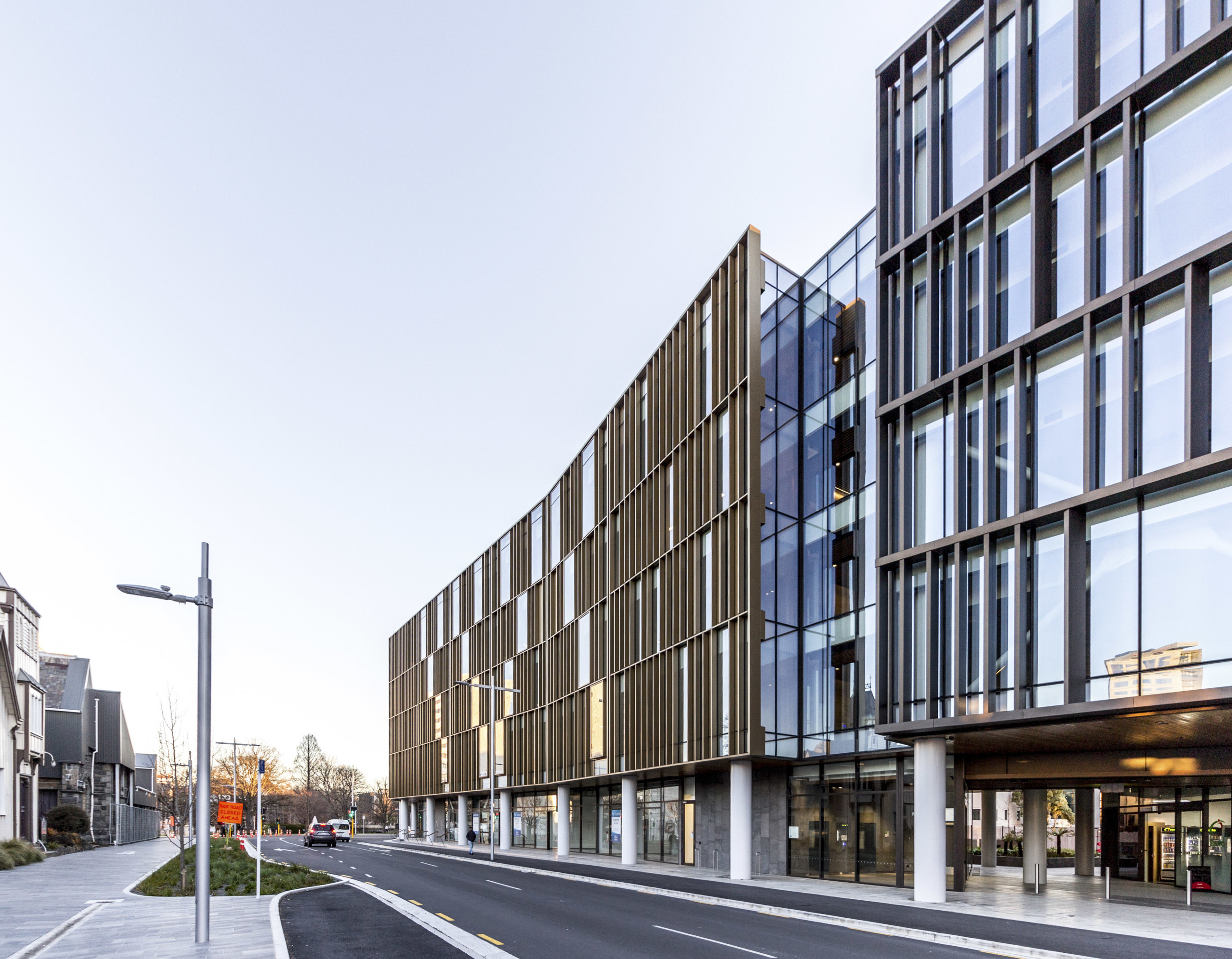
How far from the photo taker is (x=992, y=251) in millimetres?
25203

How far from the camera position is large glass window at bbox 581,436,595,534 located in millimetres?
50812

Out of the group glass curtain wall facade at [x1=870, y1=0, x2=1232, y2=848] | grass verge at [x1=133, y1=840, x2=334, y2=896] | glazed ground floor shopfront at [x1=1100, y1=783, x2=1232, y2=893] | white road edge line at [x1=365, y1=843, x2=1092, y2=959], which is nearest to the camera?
white road edge line at [x1=365, y1=843, x2=1092, y2=959]

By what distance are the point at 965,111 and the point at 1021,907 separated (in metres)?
19.8

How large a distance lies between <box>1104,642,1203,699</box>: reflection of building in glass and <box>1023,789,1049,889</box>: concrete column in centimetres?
1140

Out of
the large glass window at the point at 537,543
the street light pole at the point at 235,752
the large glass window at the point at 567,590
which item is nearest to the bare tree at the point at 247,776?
the street light pole at the point at 235,752

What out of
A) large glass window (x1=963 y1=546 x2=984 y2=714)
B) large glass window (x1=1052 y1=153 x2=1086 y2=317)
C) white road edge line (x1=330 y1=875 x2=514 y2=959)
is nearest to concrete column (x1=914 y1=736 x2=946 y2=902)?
large glass window (x1=963 y1=546 x2=984 y2=714)

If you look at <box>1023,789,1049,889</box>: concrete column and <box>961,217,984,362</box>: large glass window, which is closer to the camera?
<box>961,217,984,362</box>: large glass window

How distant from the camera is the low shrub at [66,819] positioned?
6744 cm

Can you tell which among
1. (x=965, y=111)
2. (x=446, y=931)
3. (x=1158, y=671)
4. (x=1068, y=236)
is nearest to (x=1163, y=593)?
(x=1158, y=671)

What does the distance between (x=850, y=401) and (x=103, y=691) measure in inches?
2830

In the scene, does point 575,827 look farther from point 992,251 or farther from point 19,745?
point 992,251

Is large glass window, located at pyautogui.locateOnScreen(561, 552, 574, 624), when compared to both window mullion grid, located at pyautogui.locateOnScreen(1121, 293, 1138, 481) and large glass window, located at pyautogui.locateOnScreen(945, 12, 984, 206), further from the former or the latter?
window mullion grid, located at pyautogui.locateOnScreen(1121, 293, 1138, 481)

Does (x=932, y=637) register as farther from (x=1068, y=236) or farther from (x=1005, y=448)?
(x=1068, y=236)

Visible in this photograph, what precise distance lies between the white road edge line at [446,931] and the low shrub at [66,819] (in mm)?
50872
